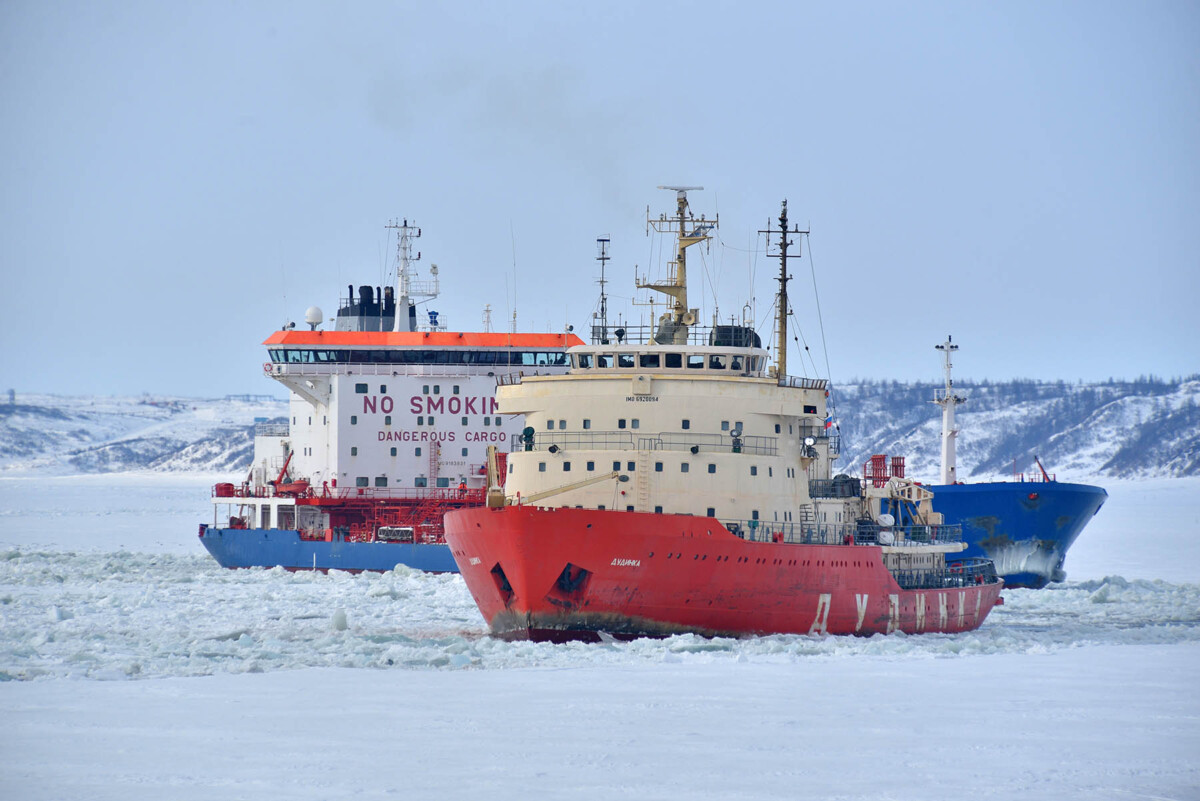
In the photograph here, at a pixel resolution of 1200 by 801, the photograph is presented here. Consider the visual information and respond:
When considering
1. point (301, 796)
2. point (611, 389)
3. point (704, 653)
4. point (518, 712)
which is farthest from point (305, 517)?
point (301, 796)

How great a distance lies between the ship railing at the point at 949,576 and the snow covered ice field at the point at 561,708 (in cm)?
117

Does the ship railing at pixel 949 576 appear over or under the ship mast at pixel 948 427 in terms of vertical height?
under

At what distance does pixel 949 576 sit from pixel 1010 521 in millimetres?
9968

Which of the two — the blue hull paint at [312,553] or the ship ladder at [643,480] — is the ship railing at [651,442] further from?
the blue hull paint at [312,553]

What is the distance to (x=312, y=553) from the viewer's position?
4612 centimetres

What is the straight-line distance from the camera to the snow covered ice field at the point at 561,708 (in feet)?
A: 53.8

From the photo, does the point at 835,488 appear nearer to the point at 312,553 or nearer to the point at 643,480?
the point at 643,480

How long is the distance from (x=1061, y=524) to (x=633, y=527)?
840 inches

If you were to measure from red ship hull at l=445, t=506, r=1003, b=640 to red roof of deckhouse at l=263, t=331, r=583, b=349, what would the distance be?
62.9 ft

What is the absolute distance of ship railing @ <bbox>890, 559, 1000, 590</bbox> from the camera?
31.6 meters

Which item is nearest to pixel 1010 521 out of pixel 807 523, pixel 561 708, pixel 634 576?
pixel 807 523

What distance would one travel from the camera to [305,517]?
4812 centimetres

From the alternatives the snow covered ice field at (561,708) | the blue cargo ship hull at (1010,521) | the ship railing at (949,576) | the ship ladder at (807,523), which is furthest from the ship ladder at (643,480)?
the blue cargo ship hull at (1010,521)

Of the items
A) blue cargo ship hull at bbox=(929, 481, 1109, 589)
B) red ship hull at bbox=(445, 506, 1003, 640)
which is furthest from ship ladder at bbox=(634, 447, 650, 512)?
blue cargo ship hull at bbox=(929, 481, 1109, 589)
